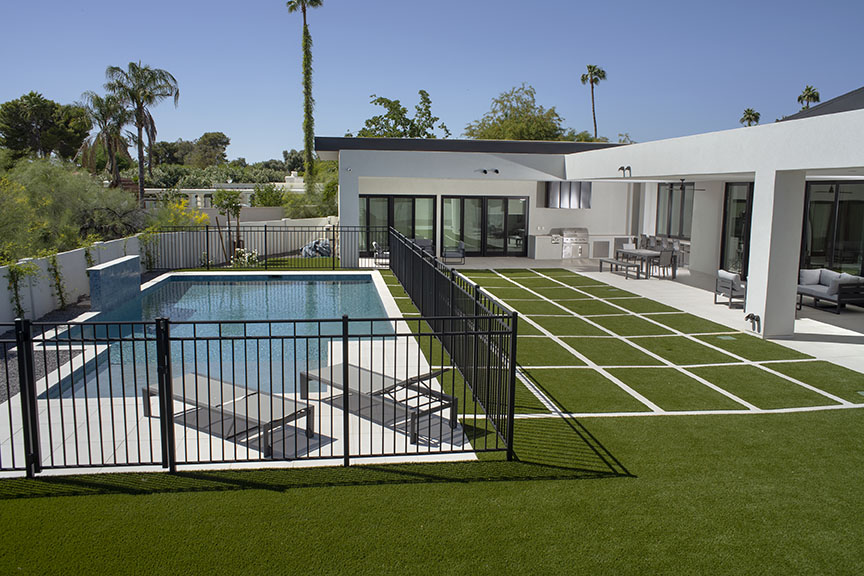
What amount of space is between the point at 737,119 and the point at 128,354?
253ft

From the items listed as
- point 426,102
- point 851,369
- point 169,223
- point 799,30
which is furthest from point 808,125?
point 799,30

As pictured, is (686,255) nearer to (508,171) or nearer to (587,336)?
(508,171)

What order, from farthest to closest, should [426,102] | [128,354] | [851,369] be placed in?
[426,102]
[128,354]
[851,369]

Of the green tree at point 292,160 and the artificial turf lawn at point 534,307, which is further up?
the green tree at point 292,160

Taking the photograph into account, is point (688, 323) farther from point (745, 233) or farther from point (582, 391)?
point (745, 233)

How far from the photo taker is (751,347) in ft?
36.8

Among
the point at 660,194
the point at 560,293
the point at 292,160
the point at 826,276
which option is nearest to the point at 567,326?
the point at 560,293

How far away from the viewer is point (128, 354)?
37.1 ft

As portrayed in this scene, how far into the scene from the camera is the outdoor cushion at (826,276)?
48.2 feet

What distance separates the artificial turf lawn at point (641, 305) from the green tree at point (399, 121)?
44.6m

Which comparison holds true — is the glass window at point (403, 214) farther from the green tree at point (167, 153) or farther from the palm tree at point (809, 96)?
the green tree at point (167, 153)

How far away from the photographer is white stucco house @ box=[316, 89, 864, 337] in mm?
11414

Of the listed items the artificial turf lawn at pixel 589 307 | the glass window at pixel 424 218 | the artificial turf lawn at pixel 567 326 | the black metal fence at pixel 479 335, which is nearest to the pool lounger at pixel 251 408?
the black metal fence at pixel 479 335

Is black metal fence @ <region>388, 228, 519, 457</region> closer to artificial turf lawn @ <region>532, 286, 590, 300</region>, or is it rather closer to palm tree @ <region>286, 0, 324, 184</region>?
artificial turf lawn @ <region>532, 286, 590, 300</region>
